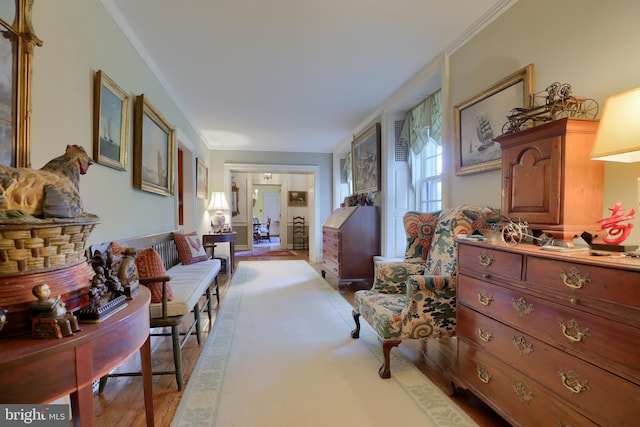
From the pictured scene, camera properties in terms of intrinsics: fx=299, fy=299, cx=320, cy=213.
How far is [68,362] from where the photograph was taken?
28.2 inches

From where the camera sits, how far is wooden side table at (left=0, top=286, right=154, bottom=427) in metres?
0.63

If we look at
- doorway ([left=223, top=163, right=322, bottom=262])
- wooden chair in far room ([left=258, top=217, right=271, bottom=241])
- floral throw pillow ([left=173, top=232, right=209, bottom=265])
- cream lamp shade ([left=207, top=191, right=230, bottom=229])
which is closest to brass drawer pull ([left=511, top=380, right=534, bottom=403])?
floral throw pillow ([left=173, top=232, right=209, bottom=265])

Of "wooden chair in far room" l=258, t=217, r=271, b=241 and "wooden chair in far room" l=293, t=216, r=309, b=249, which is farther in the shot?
"wooden chair in far room" l=258, t=217, r=271, b=241

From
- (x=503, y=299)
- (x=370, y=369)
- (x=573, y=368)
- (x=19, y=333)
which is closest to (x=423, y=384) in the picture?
(x=370, y=369)

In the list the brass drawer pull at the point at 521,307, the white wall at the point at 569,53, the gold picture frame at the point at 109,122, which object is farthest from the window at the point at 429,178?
the gold picture frame at the point at 109,122

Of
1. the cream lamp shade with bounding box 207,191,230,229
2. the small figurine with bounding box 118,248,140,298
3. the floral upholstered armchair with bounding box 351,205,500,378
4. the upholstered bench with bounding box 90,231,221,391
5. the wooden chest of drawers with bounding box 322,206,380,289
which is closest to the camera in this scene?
the small figurine with bounding box 118,248,140,298

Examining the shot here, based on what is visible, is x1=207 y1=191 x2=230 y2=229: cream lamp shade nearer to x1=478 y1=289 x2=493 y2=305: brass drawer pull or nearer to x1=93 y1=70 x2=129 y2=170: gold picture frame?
x1=93 y1=70 x2=129 y2=170: gold picture frame

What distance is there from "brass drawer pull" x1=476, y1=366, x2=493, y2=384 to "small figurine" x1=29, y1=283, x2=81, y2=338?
5.67 feet

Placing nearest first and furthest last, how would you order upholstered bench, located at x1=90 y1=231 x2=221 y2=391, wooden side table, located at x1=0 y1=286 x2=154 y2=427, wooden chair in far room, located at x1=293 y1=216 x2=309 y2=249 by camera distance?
wooden side table, located at x1=0 y1=286 x2=154 y2=427 < upholstered bench, located at x1=90 y1=231 x2=221 y2=391 < wooden chair in far room, located at x1=293 y1=216 x2=309 y2=249

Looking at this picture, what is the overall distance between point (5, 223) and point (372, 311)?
1941 mm

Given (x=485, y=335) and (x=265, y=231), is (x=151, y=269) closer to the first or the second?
(x=485, y=335)

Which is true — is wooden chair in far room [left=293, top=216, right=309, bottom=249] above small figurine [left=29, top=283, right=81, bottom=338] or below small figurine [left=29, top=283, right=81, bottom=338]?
below

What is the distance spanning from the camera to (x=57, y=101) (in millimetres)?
1491

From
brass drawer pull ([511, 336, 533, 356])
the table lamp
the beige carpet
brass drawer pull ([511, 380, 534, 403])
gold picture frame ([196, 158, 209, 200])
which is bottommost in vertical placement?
the beige carpet
